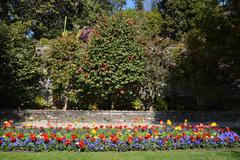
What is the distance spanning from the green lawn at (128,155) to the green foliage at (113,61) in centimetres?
671

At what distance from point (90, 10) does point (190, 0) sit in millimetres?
9182

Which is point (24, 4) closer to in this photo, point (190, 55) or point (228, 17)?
point (190, 55)

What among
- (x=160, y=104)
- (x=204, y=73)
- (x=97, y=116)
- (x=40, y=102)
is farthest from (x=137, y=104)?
(x=40, y=102)

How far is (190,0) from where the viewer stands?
85.9 feet

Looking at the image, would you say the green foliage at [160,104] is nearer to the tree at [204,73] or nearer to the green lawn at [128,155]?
the tree at [204,73]

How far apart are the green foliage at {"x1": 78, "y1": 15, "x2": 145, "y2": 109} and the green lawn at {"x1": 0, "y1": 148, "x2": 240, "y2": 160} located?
6713mm

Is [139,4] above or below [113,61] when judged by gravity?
above

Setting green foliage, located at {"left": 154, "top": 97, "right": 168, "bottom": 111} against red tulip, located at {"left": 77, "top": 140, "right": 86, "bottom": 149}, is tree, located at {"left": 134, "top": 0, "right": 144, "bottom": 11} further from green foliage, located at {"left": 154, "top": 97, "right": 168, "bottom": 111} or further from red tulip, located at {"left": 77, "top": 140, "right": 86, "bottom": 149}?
red tulip, located at {"left": 77, "top": 140, "right": 86, "bottom": 149}

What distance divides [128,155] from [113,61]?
726 centimetres

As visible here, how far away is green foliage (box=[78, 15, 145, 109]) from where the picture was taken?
14570 mm

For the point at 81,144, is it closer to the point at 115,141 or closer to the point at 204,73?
the point at 115,141

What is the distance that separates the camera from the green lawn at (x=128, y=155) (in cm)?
745

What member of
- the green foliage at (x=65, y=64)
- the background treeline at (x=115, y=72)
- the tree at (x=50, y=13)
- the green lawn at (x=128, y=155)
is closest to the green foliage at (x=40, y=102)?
the background treeline at (x=115, y=72)

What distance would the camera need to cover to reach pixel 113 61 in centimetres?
1464
